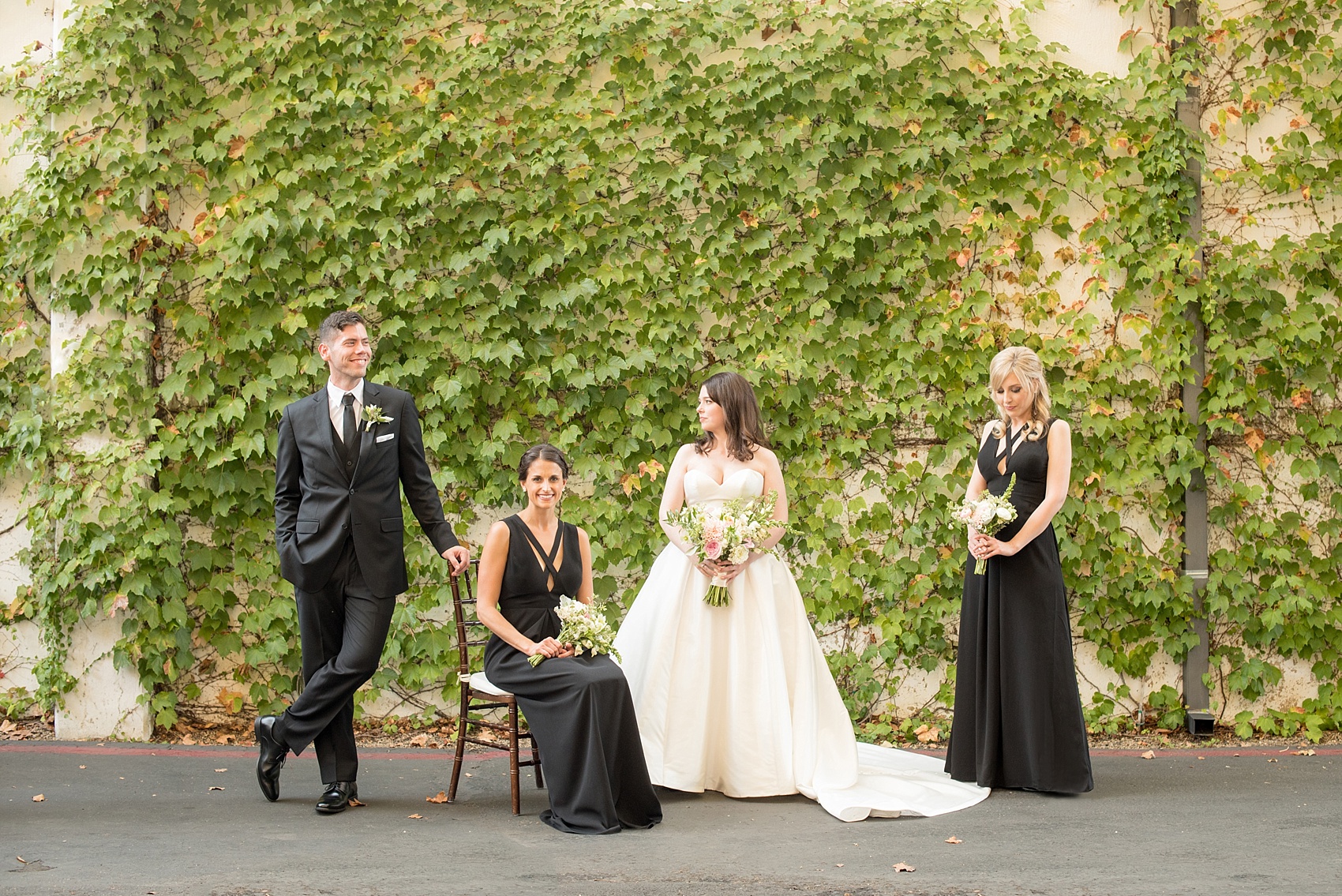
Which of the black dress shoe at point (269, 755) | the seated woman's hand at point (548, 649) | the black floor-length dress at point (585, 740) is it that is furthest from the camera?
the black dress shoe at point (269, 755)

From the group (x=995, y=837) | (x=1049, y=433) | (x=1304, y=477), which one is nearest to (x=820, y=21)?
(x=1049, y=433)

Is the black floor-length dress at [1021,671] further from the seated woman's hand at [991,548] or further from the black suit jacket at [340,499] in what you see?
the black suit jacket at [340,499]

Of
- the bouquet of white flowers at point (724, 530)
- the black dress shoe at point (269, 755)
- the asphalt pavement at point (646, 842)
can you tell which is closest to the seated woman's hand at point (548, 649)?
the asphalt pavement at point (646, 842)

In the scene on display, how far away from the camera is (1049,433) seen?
4.83 metres

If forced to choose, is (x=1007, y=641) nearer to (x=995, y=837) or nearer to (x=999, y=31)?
(x=995, y=837)

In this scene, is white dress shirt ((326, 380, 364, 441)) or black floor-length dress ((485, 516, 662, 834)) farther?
white dress shirt ((326, 380, 364, 441))

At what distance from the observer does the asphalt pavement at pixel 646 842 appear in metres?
3.48

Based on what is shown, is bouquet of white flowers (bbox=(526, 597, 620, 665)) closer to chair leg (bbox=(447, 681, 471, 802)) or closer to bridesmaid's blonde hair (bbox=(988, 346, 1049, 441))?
chair leg (bbox=(447, 681, 471, 802))

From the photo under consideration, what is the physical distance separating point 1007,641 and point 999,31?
128 inches

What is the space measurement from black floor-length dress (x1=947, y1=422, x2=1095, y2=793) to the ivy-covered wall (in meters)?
1.06

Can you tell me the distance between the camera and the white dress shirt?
442cm

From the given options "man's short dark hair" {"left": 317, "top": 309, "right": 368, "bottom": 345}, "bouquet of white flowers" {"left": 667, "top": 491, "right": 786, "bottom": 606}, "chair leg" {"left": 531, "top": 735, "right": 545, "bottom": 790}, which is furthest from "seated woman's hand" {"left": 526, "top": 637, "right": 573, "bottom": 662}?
"man's short dark hair" {"left": 317, "top": 309, "right": 368, "bottom": 345}

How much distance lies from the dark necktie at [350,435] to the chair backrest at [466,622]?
62 cm

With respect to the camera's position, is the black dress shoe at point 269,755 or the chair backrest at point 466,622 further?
the chair backrest at point 466,622
